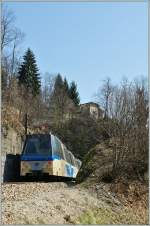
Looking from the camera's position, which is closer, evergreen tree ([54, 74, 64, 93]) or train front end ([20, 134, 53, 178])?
train front end ([20, 134, 53, 178])

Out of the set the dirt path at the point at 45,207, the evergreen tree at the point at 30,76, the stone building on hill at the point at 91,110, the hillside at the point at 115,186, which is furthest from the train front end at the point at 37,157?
the evergreen tree at the point at 30,76

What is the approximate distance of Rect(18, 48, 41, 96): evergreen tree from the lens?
62.2 m

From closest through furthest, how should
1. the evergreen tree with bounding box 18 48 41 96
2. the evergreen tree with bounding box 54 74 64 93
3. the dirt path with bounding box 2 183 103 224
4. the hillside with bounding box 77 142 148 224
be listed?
the dirt path with bounding box 2 183 103 224, the hillside with bounding box 77 142 148 224, the evergreen tree with bounding box 18 48 41 96, the evergreen tree with bounding box 54 74 64 93

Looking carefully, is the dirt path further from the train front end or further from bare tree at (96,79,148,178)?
the train front end

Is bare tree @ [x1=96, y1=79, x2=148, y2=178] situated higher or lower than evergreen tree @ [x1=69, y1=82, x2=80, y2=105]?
lower

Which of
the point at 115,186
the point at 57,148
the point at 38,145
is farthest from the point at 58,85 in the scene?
the point at 115,186

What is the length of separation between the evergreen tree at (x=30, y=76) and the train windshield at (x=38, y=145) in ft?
114

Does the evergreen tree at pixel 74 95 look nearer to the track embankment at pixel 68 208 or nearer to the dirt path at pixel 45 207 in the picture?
the track embankment at pixel 68 208

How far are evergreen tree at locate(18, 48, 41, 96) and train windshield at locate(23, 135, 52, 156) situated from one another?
34.6 metres

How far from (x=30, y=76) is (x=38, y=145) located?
1687 inches

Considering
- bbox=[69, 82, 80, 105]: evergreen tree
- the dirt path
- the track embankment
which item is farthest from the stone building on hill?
the dirt path

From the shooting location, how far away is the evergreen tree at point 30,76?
62.2m

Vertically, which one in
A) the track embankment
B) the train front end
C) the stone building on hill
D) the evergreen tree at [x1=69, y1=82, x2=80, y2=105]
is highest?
the evergreen tree at [x1=69, y1=82, x2=80, y2=105]

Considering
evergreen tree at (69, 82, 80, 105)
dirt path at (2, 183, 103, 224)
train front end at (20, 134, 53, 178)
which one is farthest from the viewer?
evergreen tree at (69, 82, 80, 105)
